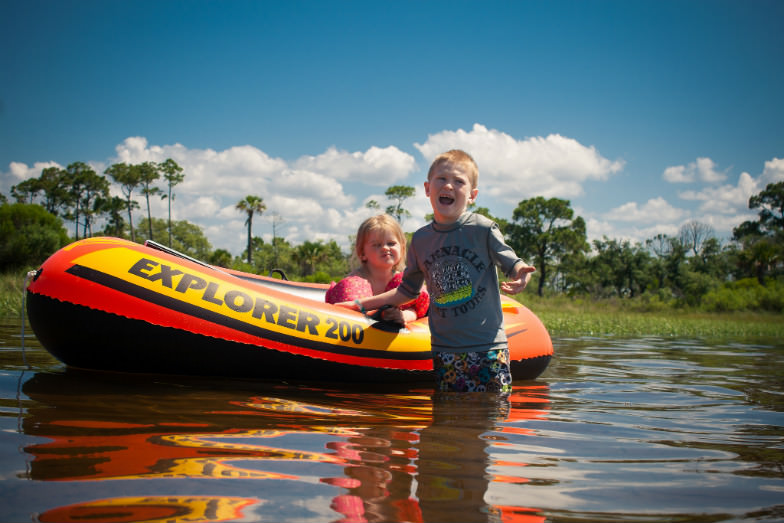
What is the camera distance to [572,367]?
4734mm

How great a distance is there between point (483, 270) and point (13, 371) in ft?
8.91

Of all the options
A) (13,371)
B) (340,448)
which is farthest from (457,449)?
(13,371)

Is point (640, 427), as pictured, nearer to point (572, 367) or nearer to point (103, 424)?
point (103, 424)

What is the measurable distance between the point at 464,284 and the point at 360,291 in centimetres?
106

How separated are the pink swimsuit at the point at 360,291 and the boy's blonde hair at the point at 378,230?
0.17 meters

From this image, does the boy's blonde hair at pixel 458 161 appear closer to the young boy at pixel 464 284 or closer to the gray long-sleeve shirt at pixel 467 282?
the young boy at pixel 464 284

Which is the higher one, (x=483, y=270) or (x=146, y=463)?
(x=483, y=270)

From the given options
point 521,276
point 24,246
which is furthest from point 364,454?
point 24,246

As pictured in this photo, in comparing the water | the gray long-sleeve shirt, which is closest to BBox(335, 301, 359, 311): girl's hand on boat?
the water

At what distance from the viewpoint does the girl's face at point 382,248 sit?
11.5ft

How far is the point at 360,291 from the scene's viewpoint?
11.5 ft

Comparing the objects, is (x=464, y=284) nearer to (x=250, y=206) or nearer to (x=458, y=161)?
(x=458, y=161)

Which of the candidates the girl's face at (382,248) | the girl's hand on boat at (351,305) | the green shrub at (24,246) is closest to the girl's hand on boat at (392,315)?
the girl's hand on boat at (351,305)

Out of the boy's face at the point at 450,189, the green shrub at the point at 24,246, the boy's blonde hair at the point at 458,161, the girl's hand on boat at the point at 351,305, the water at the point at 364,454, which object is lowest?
the water at the point at 364,454
